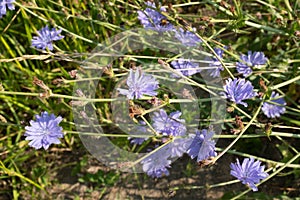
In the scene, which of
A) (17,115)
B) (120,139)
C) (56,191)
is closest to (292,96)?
(120,139)

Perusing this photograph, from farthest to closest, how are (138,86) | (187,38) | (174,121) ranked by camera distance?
1. (187,38)
2. (174,121)
3. (138,86)

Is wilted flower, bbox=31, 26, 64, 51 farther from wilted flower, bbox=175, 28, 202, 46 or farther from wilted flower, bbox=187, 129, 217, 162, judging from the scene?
wilted flower, bbox=187, 129, 217, 162

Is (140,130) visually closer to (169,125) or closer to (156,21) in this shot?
(169,125)

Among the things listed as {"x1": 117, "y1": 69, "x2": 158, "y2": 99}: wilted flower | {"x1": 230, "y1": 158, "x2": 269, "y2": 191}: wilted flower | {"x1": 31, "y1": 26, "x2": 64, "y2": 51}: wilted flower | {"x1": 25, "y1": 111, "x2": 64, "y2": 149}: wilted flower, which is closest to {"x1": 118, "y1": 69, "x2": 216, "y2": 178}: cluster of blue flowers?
{"x1": 117, "y1": 69, "x2": 158, "y2": 99}: wilted flower

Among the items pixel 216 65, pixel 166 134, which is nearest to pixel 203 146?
pixel 166 134

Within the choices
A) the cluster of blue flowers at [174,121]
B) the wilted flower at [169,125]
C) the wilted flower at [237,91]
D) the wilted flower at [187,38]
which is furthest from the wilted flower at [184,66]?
the wilted flower at [237,91]

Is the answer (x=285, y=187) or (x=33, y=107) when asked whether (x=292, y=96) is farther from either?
(x=33, y=107)
